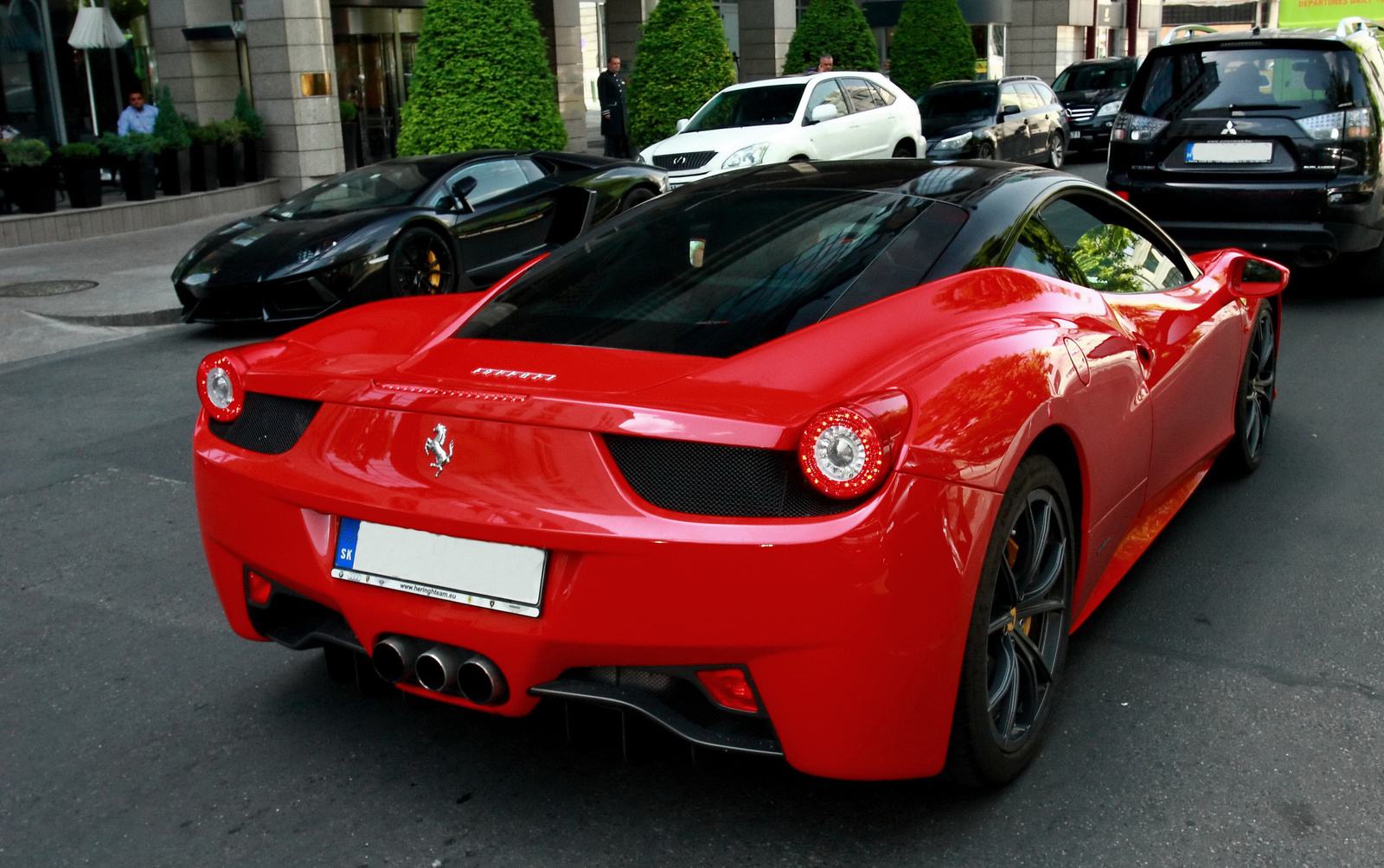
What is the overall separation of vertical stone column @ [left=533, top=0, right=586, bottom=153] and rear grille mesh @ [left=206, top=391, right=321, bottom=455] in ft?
68.1

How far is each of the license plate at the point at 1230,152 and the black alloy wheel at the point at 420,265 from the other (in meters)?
5.30

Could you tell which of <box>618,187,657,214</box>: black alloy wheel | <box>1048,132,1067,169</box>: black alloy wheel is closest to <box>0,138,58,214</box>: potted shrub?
<box>618,187,657,214</box>: black alloy wheel

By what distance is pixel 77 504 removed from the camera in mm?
5531

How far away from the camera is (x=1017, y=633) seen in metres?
3.05

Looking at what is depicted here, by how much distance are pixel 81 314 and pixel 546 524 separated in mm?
9041

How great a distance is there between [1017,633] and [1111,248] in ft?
5.15

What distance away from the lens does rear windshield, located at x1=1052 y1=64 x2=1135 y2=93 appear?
90.2 ft

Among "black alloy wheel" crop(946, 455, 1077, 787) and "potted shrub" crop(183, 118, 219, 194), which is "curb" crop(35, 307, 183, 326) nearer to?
"potted shrub" crop(183, 118, 219, 194)

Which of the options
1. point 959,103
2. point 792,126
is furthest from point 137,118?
point 959,103

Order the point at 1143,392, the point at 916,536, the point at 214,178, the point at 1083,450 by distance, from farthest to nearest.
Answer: the point at 214,178 < the point at 1143,392 < the point at 1083,450 < the point at 916,536

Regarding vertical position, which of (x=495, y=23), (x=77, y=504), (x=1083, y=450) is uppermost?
(x=495, y=23)

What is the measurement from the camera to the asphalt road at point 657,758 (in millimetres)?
2842

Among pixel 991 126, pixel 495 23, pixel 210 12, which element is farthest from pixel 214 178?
pixel 991 126

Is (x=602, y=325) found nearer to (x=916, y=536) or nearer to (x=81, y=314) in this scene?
(x=916, y=536)
